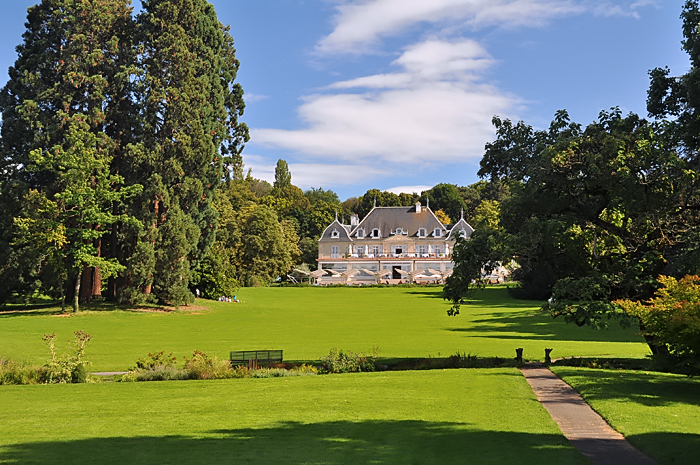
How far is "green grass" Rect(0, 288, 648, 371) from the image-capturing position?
26.4m

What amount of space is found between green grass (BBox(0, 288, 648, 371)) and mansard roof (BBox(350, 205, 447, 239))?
48433 mm

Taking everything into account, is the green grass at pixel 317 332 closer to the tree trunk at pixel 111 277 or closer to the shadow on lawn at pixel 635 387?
the shadow on lawn at pixel 635 387

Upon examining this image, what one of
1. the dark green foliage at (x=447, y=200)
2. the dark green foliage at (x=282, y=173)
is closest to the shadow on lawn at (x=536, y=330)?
the dark green foliage at (x=447, y=200)

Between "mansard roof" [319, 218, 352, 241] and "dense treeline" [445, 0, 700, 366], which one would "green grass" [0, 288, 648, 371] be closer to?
"dense treeline" [445, 0, 700, 366]

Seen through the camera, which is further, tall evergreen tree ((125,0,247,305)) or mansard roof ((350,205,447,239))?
mansard roof ((350,205,447,239))

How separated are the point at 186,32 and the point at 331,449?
47489 millimetres

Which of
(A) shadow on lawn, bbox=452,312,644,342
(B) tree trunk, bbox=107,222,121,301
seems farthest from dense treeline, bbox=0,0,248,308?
(A) shadow on lawn, bbox=452,312,644,342

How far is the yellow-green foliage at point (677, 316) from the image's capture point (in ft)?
45.7

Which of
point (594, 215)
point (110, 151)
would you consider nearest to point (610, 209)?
point (594, 215)

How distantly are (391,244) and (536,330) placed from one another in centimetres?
6777

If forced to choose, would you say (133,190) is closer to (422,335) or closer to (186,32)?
(186,32)

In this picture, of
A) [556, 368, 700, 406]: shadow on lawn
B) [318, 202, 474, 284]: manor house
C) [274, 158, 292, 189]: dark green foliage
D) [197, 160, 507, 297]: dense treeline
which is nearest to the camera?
[556, 368, 700, 406]: shadow on lawn

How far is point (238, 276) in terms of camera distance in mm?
79688

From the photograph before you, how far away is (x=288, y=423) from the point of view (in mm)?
12406
